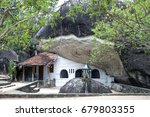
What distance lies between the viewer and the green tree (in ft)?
40.7

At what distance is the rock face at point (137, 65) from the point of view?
78.7 feet

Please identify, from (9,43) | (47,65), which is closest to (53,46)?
(47,65)

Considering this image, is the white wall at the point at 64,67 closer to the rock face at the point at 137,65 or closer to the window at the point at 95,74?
the window at the point at 95,74

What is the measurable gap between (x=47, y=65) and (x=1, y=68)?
7.55 m

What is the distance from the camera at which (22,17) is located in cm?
1448

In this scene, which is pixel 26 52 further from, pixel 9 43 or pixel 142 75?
pixel 9 43

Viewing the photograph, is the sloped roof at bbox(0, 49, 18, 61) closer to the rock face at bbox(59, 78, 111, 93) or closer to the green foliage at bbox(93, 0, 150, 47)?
the rock face at bbox(59, 78, 111, 93)

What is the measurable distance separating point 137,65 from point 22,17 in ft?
42.9

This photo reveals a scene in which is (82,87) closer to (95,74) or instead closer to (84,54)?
(84,54)

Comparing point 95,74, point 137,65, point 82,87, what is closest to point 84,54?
point 95,74

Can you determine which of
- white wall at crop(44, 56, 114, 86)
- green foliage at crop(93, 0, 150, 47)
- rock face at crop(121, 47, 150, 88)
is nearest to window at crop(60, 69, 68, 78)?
white wall at crop(44, 56, 114, 86)

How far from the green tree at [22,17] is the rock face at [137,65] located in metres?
10.8

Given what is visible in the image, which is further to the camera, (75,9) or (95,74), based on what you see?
(95,74)

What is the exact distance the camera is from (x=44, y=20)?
13.8m
